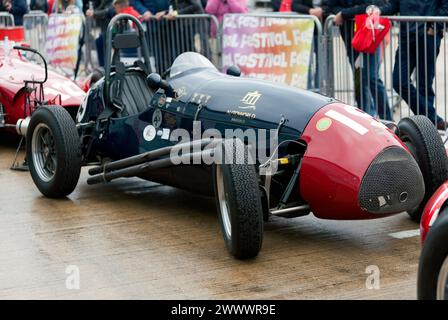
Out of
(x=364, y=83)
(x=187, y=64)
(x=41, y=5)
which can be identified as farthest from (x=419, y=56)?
(x=41, y=5)

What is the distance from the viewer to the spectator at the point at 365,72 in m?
9.25

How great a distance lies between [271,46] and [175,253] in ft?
15.8

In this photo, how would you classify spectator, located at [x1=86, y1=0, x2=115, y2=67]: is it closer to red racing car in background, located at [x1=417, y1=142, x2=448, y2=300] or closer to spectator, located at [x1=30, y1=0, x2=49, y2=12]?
spectator, located at [x1=30, y1=0, x2=49, y2=12]

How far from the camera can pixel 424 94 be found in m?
9.02

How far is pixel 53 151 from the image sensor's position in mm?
7297

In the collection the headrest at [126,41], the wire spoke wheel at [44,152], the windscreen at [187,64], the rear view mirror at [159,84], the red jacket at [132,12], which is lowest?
the wire spoke wheel at [44,152]

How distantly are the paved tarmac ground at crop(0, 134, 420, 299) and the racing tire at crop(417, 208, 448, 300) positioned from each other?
0.83 m

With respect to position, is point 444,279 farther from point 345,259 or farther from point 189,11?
point 189,11

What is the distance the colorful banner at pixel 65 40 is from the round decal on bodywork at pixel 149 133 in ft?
24.0

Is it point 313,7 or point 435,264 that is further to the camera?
point 313,7

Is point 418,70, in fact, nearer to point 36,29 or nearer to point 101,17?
point 101,17

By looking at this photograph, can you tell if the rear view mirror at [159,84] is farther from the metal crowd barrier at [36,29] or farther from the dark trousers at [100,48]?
the metal crowd barrier at [36,29]

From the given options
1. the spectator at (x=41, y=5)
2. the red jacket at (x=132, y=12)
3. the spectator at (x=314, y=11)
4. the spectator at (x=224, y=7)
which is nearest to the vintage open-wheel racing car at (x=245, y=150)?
the spectator at (x=314, y=11)

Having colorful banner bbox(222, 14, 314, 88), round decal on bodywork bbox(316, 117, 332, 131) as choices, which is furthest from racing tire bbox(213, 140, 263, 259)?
colorful banner bbox(222, 14, 314, 88)
